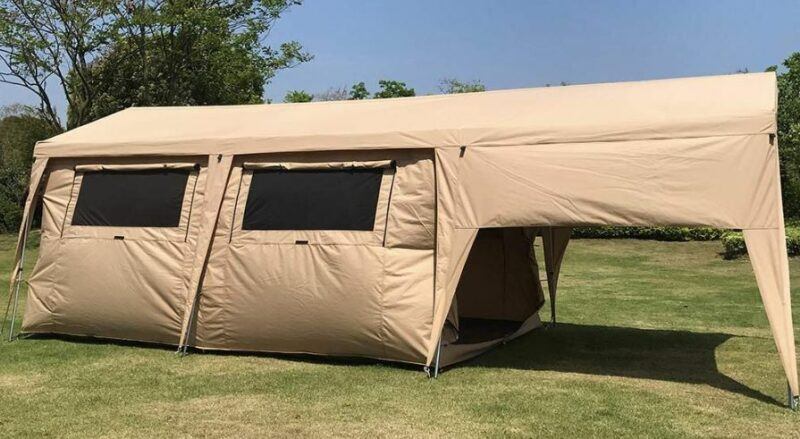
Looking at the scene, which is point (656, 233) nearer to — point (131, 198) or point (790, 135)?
point (790, 135)

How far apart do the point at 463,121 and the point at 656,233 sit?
1462 cm

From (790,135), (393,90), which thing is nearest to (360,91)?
(393,90)

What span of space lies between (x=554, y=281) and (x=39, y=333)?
18.9ft

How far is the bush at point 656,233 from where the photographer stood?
19250mm

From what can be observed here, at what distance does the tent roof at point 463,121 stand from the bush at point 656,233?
12090 mm

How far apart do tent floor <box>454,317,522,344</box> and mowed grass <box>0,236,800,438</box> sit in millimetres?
245

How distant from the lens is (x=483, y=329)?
327 inches

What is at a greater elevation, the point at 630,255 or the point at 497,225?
the point at 497,225

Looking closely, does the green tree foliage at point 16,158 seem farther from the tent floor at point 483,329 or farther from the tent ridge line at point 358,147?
the tent floor at point 483,329

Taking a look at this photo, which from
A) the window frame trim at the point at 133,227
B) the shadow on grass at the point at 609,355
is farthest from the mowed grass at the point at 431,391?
the window frame trim at the point at 133,227

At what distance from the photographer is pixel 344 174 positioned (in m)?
6.93

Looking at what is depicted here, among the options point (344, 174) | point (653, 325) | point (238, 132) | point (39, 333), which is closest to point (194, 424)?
point (344, 174)

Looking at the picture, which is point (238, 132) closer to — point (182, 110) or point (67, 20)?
point (182, 110)

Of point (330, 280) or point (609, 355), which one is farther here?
point (609, 355)
